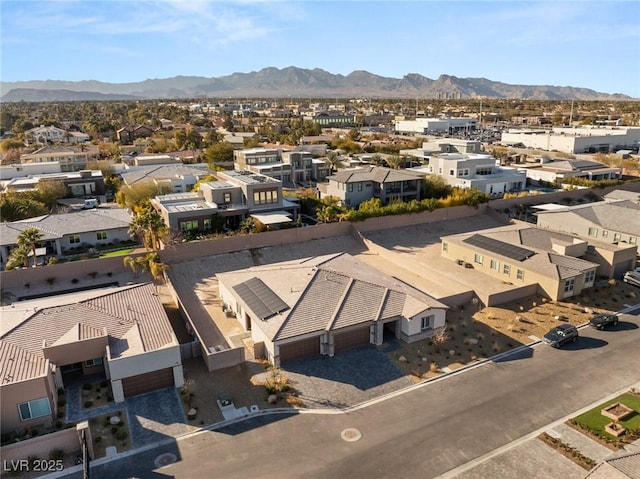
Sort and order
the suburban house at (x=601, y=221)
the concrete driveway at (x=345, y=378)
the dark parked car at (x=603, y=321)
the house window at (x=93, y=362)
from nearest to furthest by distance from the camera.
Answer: the concrete driveway at (x=345, y=378) → the house window at (x=93, y=362) → the dark parked car at (x=603, y=321) → the suburban house at (x=601, y=221)

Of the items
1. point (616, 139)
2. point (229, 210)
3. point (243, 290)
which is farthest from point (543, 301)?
point (616, 139)

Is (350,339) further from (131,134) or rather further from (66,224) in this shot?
(131,134)

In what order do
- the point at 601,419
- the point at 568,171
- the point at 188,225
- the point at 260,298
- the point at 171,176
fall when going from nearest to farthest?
the point at 601,419, the point at 260,298, the point at 188,225, the point at 171,176, the point at 568,171

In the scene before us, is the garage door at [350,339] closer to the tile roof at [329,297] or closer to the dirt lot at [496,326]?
the tile roof at [329,297]

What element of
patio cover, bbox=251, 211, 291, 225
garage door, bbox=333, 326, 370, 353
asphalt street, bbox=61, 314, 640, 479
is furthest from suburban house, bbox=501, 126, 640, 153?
garage door, bbox=333, 326, 370, 353

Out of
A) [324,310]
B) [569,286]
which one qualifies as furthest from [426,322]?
[569,286]

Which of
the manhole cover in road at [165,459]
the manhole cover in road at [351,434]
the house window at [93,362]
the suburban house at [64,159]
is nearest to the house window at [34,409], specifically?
the house window at [93,362]
